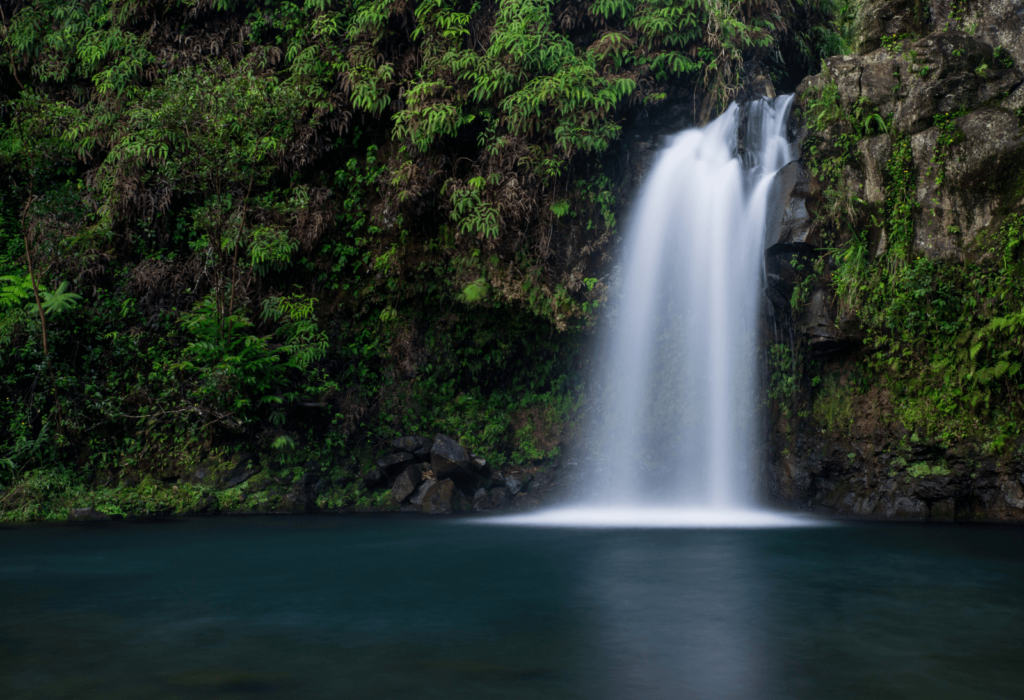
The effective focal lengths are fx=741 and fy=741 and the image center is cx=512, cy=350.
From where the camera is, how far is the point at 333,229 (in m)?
13.9

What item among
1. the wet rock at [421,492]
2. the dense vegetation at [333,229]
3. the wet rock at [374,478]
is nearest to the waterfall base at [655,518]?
the wet rock at [421,492]

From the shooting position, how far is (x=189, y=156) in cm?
1227

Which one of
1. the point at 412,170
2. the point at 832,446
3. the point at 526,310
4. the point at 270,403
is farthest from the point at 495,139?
the point at 832,446

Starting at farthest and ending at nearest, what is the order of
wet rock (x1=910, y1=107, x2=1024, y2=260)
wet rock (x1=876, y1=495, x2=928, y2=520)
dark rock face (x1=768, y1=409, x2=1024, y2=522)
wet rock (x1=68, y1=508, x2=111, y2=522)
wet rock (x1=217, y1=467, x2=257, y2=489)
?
wet rock (x1=217, y1=467, x2=257, y2=489) < wet rock (x1=68, y1=508, x2=111, y2=522) < wet rock (x1=910, y1=107, x2=1024, y2=260) < wet rock (x1=876, y1=495, x2=928, y2=520) < dark rock face (x1=768, y1=409, x2=1024, y2=522)

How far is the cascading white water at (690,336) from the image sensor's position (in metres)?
12.1

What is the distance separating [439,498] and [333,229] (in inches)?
215

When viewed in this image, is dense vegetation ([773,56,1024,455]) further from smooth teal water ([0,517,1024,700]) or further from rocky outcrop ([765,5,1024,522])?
smooth teal water ([0,517,1024,700])

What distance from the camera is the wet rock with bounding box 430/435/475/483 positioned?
476 inches

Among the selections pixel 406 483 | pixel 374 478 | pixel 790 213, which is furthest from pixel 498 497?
pixel 790 213

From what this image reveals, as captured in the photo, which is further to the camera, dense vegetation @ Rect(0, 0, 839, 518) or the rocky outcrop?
dense vegetation @ Rect(0, 0, 839, 518)

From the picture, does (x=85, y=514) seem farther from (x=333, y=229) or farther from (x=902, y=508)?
(x=902, y=508)

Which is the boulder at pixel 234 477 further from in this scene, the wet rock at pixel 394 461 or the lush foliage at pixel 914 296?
the lush foliage at pixel 914 296

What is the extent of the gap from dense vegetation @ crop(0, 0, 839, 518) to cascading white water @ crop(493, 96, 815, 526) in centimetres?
76

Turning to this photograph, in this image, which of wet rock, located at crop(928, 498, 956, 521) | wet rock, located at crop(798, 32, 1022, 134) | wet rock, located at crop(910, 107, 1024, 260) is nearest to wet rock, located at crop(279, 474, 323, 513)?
wet rock, located at crop(928, 498, 956, 521)
